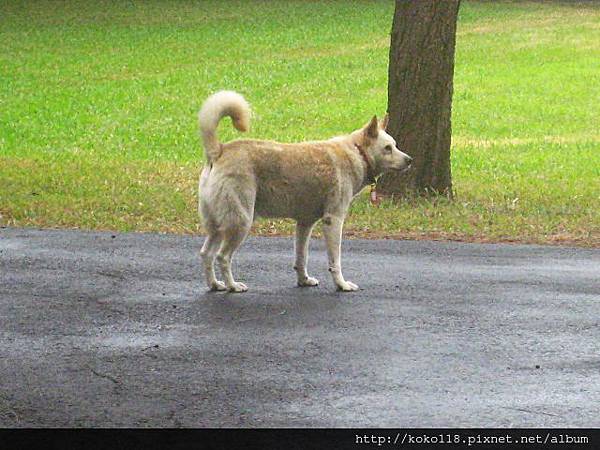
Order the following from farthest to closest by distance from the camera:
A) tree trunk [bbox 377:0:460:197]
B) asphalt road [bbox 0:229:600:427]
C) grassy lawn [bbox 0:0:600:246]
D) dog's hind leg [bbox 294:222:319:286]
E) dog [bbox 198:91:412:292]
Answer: tree trunk [bbox 377:0:460:197]
grassy lawn [bbox 0:0:600:246]
dog's hind leg [bbox 294:222:319:286]
dog [bbox 198:91:412:292]
asphalt road [bbox 0:229:600:427]

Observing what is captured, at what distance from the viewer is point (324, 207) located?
8977 millimetres

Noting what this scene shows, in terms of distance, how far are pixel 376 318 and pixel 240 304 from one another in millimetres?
951

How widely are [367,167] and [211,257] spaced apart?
1.28 metres

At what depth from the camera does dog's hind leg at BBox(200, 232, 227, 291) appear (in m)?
8.77

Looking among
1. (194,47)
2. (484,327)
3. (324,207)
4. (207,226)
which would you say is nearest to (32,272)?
(207,226)

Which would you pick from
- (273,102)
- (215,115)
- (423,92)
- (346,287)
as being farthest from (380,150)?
(273,102)

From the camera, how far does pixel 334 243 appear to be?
8.82 meters

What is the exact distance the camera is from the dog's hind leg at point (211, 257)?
877cm

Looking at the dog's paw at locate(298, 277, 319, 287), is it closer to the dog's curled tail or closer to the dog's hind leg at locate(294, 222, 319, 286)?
the dog's hind leg at locate(294, 222, 319, 286)

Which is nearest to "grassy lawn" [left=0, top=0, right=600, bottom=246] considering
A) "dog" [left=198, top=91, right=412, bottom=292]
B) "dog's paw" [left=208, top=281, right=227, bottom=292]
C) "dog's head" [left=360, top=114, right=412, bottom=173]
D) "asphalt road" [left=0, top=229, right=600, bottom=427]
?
"asphalt road" [left=0, top=229, right=600, bottom=427]

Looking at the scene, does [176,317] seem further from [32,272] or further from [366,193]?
[366,193]

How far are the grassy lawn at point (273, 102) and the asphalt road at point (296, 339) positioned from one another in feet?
6.11

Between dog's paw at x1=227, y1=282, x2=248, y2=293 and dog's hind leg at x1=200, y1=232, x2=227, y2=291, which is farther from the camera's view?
dog's paw at x1=227, y1=282, x2=248, y2=293

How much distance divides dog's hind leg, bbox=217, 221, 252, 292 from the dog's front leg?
0.58m
